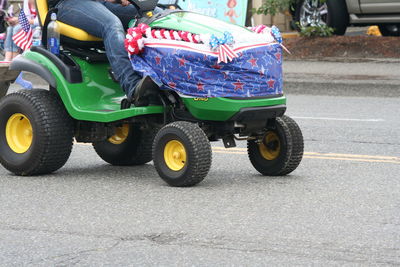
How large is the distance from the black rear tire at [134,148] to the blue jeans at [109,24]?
863mm

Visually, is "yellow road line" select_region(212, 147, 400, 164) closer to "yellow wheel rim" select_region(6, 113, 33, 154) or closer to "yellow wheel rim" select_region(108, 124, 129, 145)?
"yellow wheel rim" select_region(108, 124, 129, 145)

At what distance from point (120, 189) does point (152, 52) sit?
3.29ft

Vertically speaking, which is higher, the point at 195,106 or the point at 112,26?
the point at 112,26

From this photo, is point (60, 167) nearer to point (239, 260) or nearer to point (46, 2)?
point (46, 2)

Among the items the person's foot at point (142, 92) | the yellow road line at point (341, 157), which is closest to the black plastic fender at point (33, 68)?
the person's foot at point (142, 92)

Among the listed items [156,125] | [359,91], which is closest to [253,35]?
[156,125]

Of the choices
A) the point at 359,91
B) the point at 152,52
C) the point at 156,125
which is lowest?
the point at 359,91

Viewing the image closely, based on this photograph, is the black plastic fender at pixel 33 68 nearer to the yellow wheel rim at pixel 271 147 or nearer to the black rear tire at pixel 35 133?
the black rear tire at pixel 35 133

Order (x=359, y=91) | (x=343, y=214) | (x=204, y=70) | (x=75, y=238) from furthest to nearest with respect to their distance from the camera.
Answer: (x=359, y=91)
(x=204, y=70)
(x=343, y=214)
(x=75, y=238)

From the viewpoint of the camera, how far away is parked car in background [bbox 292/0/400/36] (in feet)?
53.5

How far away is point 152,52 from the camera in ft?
24.4

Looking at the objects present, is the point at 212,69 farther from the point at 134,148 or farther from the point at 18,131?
the point at 18,131

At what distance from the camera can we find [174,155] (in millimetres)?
7320

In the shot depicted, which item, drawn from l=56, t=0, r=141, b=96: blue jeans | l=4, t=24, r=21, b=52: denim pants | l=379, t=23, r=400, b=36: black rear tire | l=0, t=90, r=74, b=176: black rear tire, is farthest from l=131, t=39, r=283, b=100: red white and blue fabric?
l=379, t=23, r=400, b=36: black rear tire
